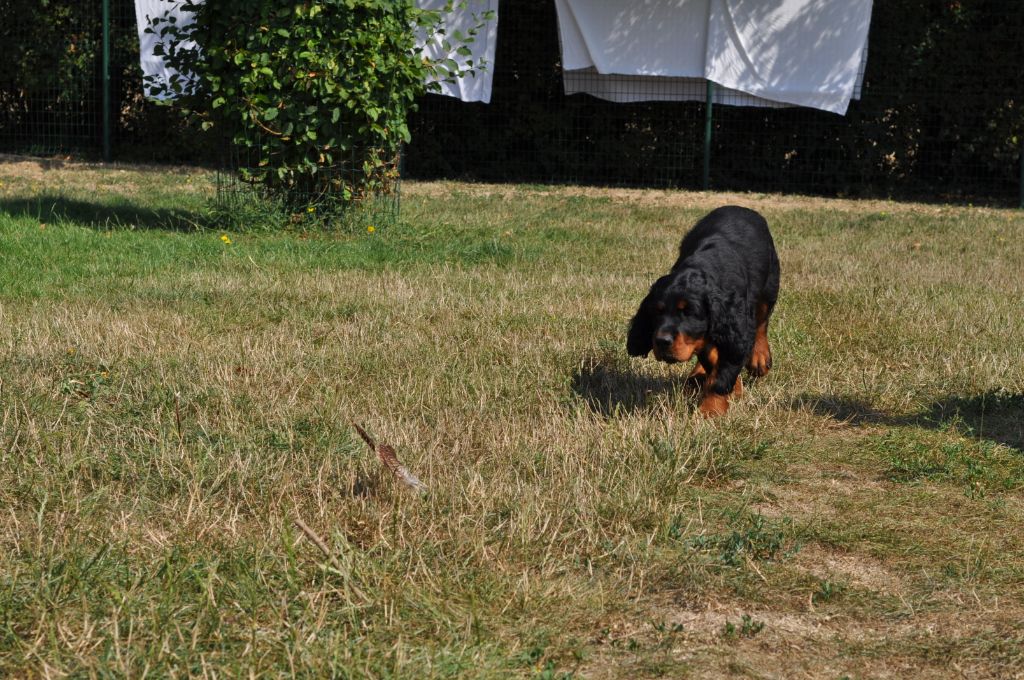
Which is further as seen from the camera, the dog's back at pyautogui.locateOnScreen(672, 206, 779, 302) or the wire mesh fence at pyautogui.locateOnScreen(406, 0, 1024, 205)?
the wire mesh fence at pyautogui.locateOnScreen(406, 0, 1024, 205)

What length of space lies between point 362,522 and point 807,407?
7.52ft

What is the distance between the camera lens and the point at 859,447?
4.27 m

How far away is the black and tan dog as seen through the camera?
4.42 meters

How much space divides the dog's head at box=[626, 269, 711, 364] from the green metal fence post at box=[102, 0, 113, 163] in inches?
458

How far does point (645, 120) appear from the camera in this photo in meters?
14.8

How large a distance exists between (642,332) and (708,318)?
32 cm

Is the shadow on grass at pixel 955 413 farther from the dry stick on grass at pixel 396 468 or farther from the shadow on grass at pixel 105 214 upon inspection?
the shadow on grass at pixel 105 214

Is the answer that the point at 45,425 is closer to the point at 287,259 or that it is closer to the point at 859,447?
the point at 859,447

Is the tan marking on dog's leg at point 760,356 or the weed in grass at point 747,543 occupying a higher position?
the tan marking on dog's leg at point 760,356

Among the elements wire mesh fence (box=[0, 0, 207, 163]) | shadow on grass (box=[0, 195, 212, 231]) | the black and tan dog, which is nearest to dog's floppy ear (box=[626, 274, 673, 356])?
the black and tan dog

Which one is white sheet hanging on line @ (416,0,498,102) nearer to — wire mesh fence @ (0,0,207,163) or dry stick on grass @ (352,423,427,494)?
wire mesh fence @ (0,0,207,163)

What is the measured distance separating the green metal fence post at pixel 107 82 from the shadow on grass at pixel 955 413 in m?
12.0

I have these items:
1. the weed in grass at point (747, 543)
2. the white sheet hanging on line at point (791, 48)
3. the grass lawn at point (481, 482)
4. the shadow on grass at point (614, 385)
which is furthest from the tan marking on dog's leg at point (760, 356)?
the white sheet hanging on line at point (791, 48)

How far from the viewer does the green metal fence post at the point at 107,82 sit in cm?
1414
